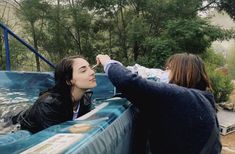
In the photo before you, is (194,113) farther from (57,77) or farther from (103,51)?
(103,51)

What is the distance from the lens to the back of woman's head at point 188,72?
189 cm

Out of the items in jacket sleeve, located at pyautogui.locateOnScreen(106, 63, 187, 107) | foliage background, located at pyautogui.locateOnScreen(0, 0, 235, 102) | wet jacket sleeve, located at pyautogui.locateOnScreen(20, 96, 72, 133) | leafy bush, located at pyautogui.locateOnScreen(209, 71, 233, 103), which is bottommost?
leafy bush, located at pyautogui.locateOnScreen(209, 71, 233, 103)

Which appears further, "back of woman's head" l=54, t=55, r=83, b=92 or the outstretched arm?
"back of woman's head" l=54, t=55, r=83, b=92

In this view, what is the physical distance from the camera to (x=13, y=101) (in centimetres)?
435

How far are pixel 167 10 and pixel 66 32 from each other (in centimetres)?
281

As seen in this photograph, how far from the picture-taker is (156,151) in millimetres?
1955

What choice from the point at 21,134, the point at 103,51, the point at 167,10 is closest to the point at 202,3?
the point at 167,10

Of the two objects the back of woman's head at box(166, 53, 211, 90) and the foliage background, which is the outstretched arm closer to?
the back of woman's head at box(166, 53, 211, 90)

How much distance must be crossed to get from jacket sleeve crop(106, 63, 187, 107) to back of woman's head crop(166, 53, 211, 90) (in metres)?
0.17

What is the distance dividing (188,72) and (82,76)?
2.72 feet

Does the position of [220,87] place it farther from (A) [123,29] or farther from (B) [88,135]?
(B) [88,135]

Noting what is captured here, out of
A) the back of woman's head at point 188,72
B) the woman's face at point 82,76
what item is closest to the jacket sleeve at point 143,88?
the back of woman's head at point 188,72

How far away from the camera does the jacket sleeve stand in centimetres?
167

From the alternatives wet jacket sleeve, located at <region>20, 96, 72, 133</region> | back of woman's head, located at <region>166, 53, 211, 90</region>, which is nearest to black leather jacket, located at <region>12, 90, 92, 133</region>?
wet jacket sleeve, located at <region>20, 96, 72, 133</region>
